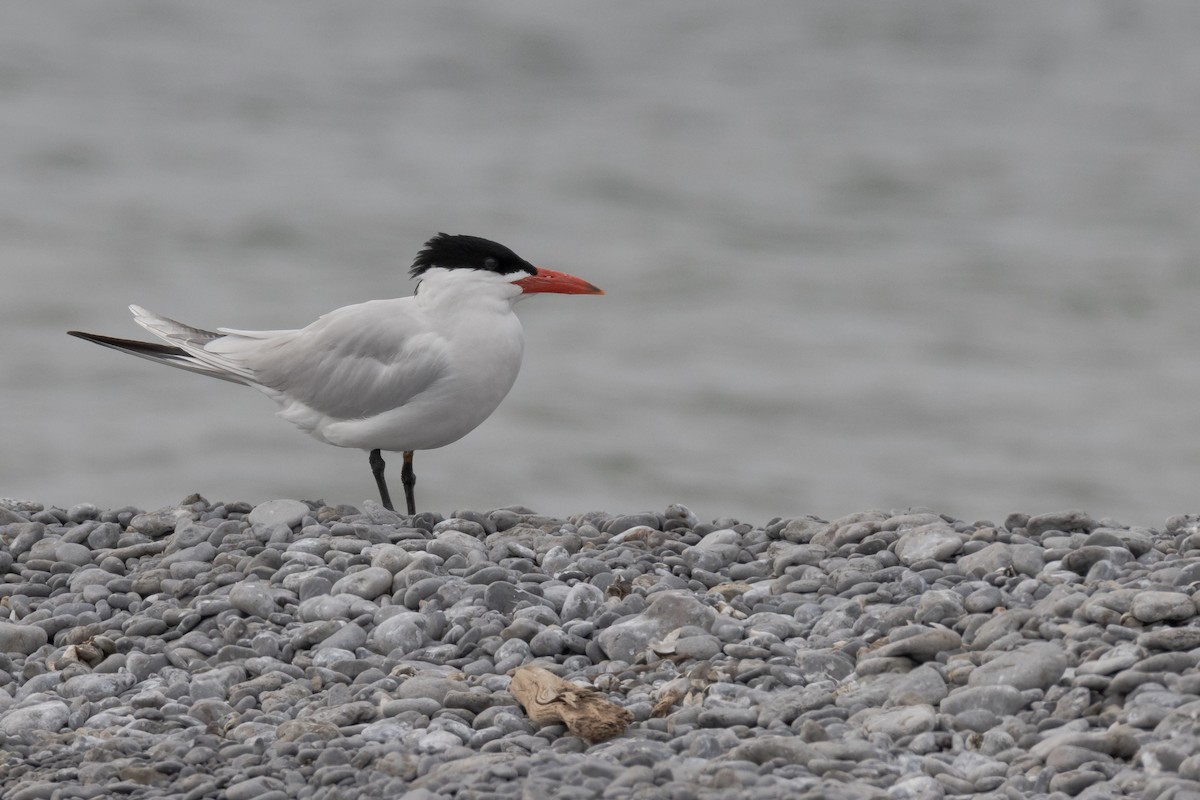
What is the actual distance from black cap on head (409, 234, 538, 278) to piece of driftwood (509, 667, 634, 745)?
2.19m

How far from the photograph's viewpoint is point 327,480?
12.2 meters

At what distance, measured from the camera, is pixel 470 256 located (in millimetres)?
5465

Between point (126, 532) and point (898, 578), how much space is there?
2571 millimetres

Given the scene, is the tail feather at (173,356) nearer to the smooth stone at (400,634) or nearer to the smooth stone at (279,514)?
the smooth stone at (279,514)

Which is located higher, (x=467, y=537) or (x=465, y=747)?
(x=467, y=537)

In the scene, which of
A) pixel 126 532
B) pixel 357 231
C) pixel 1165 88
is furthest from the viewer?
pixel 1165 88

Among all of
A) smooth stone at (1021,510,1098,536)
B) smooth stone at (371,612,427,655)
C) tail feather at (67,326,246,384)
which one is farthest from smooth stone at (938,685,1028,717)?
tail feather at (67,326,246,384)

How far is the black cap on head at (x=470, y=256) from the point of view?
546 cm

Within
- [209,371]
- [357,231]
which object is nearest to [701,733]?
[209,371]

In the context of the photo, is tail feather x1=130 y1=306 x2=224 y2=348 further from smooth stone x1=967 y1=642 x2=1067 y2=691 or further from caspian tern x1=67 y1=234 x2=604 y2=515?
smooth stone x1=967 y1=642 x2=1067 y2=691

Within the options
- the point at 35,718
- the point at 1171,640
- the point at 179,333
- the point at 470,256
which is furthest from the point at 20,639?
the point at 1171,640

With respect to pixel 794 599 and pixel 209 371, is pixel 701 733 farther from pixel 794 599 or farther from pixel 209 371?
pixel 209 371

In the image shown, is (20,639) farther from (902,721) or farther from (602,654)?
(902,721)

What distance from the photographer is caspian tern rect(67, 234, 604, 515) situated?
5352 mm
